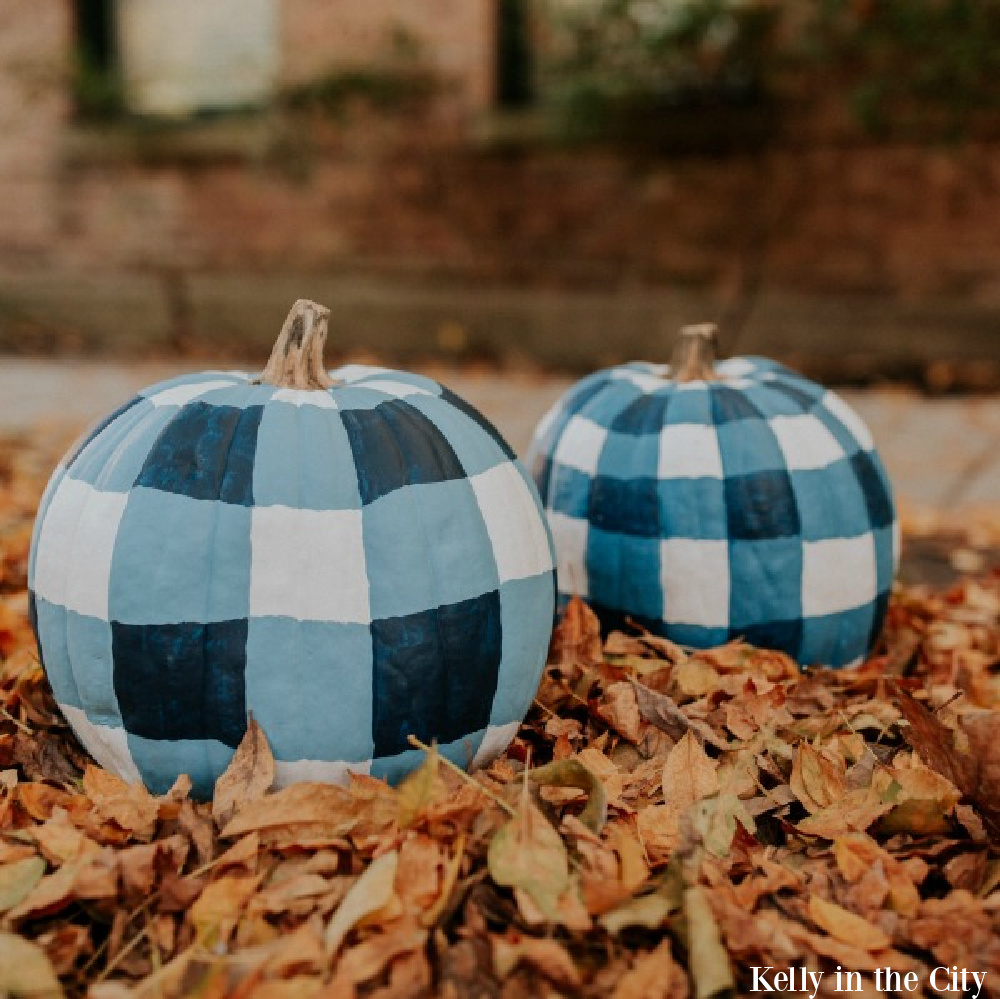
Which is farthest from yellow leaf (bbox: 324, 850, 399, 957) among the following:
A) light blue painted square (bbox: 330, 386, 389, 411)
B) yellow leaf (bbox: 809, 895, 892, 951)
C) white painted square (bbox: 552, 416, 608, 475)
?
white painted square (bbox: 552, 416, 608, 475)

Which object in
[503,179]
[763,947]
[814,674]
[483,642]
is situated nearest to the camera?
[763,947]

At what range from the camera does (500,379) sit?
762 centimetres

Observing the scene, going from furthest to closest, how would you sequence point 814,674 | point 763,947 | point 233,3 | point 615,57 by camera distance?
point 233,3
point 615,57
point 814,674
point 763,947

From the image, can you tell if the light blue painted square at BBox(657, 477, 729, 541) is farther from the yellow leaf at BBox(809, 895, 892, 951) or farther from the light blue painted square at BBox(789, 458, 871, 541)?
the yellow leaf at BBox(809, 895, 892, 951)

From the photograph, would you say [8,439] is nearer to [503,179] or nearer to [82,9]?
[503,179]

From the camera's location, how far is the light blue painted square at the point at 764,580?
7.43ft

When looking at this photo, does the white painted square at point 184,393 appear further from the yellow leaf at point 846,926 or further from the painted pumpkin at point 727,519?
the yellow leaf at point 846,926

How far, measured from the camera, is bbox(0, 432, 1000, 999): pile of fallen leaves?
1380mm

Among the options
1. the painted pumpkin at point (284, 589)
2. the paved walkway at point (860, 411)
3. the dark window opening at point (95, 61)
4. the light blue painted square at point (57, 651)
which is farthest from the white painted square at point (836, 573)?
the dark window opening at point (95, 61)

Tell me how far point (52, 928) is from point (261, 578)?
50 cm

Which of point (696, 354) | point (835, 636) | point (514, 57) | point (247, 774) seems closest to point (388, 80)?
point (514, 57)

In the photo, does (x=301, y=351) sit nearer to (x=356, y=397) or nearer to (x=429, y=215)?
(x=356, y=397)

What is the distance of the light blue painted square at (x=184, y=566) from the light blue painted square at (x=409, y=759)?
0.98 feet

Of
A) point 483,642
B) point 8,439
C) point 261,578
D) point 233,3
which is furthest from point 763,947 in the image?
point 233,3
